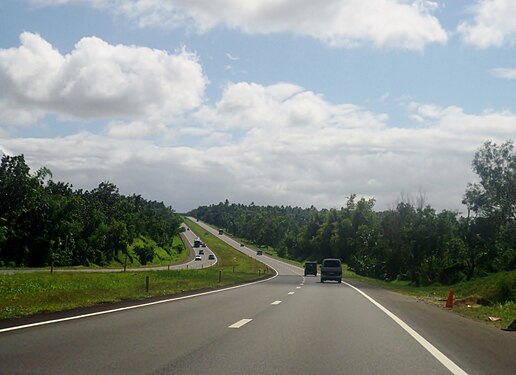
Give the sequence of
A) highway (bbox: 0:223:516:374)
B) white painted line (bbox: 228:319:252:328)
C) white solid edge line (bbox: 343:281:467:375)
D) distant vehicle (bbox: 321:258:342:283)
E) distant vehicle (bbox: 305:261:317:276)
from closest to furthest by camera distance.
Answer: highway (bbox: 0:223:516:374)
white solid edge line (bbox: 343:281:467:375)
white painted line (bbox: 228:319:252:328)
distant vehicle (bbox: 321:258:342:283)
distant vehicle (bbox: 305:261:317:276)

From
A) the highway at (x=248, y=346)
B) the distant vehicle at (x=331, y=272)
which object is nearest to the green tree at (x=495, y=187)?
the distant vehicle at (x=331, y=272)

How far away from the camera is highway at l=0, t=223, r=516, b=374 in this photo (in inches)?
334

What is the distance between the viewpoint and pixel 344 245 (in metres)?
171

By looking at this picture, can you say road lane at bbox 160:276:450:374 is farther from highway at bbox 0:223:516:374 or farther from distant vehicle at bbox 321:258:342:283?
distant vehicle at bbox 321:258:342:283

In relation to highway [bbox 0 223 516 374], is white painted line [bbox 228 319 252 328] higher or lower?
lower

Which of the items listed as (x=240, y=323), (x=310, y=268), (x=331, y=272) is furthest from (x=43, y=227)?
(x=240, y=323)

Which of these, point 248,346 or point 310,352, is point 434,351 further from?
point 248,346

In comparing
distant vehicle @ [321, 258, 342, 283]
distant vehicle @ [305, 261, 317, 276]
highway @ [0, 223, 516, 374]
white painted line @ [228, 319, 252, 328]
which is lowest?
distant vehicle @ [305, 261, 317, 276]

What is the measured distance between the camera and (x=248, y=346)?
1062 cm

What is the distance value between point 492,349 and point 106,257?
109442 millimetres

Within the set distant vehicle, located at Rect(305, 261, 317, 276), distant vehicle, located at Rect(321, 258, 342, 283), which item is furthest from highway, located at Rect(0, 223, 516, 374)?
distant vehicle, located at Rect(305, 261, 317, 276)

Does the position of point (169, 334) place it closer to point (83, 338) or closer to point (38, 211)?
point (83, 338)

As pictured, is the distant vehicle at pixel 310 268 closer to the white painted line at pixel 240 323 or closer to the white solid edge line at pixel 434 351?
the white solid edge line at pixel 434 351

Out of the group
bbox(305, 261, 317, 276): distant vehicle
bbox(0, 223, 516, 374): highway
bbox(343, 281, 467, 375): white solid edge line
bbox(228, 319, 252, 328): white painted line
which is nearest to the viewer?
bbox(0, 223, 516, 374): highway
